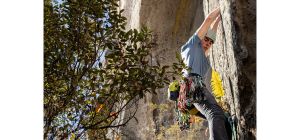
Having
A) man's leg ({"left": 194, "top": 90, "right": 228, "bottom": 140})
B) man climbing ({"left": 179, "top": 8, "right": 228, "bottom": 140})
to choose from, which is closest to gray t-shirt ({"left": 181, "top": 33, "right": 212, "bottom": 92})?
man climbing ({"left": 179, "top": 8, "right": 228, "bottom": 140})

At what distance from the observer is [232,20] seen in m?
4.17

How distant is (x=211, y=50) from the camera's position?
5.05 metres

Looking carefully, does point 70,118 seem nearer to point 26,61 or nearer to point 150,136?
point 26,61

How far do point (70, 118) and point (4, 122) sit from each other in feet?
2.71

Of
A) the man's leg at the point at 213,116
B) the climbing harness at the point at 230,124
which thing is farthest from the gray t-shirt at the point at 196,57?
the climbing harness at the point at 230,124

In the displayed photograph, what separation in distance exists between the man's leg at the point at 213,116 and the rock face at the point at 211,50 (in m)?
0.13

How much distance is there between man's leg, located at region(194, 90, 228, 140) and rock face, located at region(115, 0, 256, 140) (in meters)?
0.13

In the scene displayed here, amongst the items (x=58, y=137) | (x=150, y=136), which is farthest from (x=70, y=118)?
(x=150, y=136)

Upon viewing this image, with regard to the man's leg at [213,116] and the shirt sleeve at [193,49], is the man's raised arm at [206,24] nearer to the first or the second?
the shirt sleeve at [193,49]

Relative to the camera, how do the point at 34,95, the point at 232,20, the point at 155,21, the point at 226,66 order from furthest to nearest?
1. the point at 155,21
2. the point at 226,66
3. the point at 232,20
4. the point at 34,95

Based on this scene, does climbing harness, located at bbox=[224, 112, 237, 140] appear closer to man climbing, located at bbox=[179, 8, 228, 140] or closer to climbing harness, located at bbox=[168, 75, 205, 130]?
man climbing, located at bbox=[179, 8, 228, 140]

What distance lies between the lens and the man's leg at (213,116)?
399 centimetres

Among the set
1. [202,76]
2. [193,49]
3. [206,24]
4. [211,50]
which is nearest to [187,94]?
[202,76]

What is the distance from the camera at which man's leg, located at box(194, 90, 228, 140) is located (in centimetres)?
399
